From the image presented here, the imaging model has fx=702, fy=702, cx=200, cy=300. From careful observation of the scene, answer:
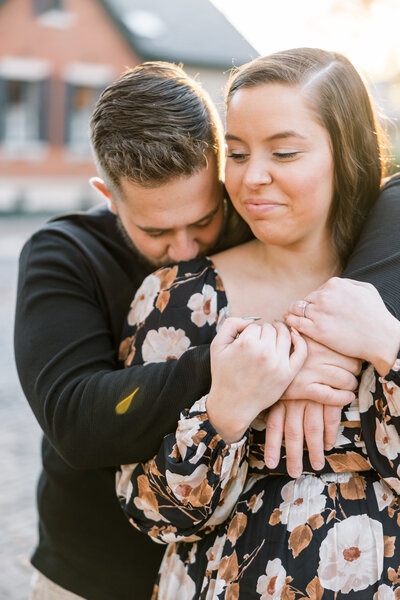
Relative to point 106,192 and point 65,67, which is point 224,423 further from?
point 65,67

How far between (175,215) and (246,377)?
26.5 inches

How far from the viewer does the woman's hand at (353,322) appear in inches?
63.7

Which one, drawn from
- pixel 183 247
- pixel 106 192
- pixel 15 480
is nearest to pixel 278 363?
pixel 183 247

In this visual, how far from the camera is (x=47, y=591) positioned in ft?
7.66

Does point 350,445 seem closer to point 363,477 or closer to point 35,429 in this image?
point 363,477

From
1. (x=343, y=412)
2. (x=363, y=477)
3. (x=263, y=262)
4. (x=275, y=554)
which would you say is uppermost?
(x=263, y=262)

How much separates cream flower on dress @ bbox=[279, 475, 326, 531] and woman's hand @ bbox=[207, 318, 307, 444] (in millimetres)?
210

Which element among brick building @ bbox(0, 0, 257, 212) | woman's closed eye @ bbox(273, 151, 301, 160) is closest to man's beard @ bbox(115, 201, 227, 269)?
woman's closed eye @ bbox(273, 151, 301, 160)

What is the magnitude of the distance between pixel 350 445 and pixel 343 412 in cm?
8

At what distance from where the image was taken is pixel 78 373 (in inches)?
75.3

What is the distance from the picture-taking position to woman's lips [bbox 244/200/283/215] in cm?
183

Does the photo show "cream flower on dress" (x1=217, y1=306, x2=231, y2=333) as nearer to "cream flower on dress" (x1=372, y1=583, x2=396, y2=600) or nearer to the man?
the man

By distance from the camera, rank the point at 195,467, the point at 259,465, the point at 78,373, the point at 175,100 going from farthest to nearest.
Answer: the point at 175,100 → the point at 78,373 → the point at 259,465 → the point at 195,467

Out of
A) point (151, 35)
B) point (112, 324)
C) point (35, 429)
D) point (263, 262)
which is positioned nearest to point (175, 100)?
point (263, 262)
